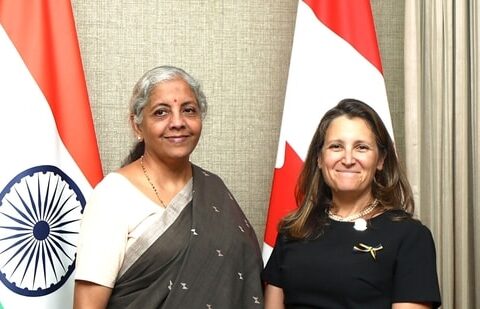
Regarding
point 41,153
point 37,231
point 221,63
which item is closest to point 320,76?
point 221,63

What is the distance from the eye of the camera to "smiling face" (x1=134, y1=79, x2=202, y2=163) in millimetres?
2230

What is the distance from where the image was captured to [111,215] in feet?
7.02

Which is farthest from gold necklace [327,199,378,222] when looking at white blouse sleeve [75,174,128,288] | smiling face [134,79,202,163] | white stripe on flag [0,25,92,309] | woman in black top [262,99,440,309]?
white stripe on flag [0,25,92,309]

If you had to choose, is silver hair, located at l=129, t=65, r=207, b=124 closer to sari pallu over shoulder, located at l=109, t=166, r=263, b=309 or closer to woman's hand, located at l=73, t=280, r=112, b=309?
sari pallu over shoulder, located at l=109, t=166, r=263, b=309

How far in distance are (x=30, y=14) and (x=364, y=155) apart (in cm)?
130

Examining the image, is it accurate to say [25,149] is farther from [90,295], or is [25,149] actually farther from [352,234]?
[352,234]

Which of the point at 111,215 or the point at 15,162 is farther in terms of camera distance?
the point at 15,162

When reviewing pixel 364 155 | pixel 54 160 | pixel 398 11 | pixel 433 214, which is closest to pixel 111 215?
pixel 54 160

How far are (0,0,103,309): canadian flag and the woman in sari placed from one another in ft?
1.00

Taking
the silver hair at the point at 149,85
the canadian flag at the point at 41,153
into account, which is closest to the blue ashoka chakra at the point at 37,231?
→ the canadian flag at the point at 41,153

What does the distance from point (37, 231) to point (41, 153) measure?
0.27 m

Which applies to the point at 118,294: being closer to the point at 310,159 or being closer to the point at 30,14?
the point at 310,159

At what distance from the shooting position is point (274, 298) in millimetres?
2209

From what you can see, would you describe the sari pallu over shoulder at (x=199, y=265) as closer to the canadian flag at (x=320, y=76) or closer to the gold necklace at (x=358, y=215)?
the gold necklace at (x=358, y=215)
